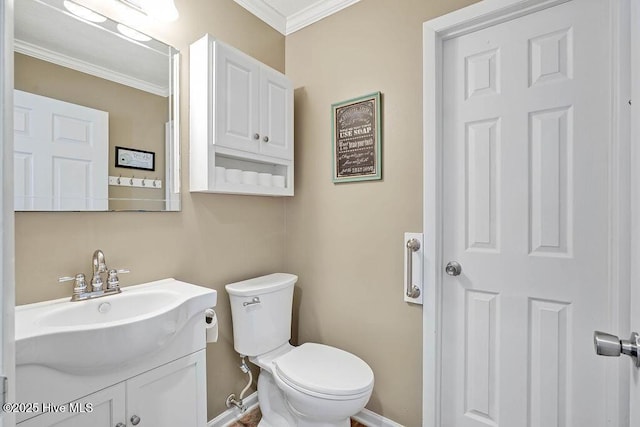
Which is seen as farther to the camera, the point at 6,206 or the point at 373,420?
the point at 373,420

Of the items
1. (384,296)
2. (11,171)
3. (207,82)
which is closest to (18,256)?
(11,171)

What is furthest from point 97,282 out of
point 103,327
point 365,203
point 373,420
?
point 373,420

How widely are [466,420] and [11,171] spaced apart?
187cm

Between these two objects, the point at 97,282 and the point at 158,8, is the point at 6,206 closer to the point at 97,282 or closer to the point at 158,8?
the point at 97,282

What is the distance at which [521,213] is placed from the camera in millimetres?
1295

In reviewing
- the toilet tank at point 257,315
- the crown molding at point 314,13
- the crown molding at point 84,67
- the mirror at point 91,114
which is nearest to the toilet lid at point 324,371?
the toilet tank at point 257,315

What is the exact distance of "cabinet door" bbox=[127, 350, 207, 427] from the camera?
104cm

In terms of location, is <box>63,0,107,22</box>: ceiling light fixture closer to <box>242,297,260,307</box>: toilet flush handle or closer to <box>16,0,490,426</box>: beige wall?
<box>16,0,490,426</box>: beige wall

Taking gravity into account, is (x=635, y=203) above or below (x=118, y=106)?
below

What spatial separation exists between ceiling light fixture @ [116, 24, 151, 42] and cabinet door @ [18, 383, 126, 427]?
142 centimetres

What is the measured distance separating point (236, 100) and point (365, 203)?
0.89 m

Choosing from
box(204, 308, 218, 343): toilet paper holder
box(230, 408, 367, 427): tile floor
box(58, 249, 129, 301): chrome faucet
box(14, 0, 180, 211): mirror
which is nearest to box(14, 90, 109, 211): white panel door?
box(14, 0, 180, 211): mirror

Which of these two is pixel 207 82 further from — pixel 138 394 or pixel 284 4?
pixel 138 394

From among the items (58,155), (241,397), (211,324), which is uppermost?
(58,155)
